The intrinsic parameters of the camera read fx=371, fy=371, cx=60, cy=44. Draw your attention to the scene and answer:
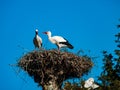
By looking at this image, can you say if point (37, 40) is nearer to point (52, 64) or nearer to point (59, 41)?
point (59, 41)

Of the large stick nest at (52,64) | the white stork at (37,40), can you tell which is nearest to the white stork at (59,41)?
the white stork at (37,40)

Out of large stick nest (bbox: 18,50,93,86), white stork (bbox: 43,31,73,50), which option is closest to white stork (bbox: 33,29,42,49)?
white stork (bbox: 43,31,73,50)

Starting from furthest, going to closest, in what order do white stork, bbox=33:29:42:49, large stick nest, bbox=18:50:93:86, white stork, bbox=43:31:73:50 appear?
white stork, bbox=43:31:73:50 < white stork, bbox=33:29:42:49 < large stick nest, bbox=18:50:93:86

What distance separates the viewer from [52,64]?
416 inches

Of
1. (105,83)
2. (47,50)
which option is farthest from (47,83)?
(105,83)

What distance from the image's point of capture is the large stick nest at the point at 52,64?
34.6 ft

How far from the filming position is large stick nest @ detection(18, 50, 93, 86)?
34.6 ft

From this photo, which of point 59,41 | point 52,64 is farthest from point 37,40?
point 52,64

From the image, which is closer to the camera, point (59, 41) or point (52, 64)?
point (52, 64)

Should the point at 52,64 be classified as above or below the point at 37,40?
below

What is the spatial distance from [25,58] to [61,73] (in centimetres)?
114

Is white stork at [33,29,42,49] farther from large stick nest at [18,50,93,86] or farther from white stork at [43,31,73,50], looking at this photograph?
large stick nest at [18,50,93,86]

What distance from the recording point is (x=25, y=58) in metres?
10.7

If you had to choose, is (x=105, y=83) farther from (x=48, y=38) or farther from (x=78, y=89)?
(x=48, y=38)
